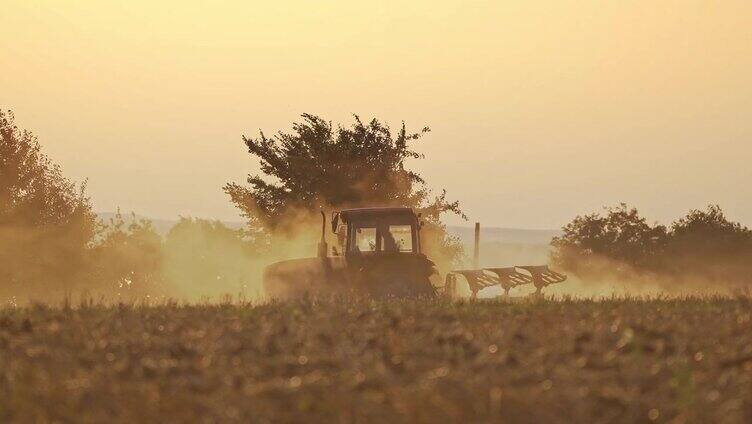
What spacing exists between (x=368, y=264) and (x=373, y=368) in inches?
783

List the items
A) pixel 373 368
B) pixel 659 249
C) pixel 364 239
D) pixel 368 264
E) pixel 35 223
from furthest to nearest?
pixel 659 249
pixel 35 223
pixel 364 239
pixel 368 264
pixel 373 368

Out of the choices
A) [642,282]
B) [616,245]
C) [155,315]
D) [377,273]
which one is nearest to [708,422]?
[155,315]

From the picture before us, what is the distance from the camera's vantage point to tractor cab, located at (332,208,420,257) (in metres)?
29.3

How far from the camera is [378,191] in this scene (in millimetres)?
57500

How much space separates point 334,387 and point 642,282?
73.7 meters

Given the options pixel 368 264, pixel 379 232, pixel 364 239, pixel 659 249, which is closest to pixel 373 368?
pixel 368 264

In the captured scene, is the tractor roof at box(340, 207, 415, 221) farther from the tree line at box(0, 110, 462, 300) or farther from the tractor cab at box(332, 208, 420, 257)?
the tree line at box(0, 110, 462, 300)

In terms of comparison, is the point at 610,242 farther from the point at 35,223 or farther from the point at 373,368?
the point at 373,368

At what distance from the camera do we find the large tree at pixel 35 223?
53000 millimetres

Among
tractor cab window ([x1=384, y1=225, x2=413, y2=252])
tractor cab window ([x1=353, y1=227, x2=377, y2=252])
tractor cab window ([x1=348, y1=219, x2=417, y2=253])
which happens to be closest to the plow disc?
tractor cab window ([x1=384, y1=225, x2=413, y2=252])

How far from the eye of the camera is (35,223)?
53969mm

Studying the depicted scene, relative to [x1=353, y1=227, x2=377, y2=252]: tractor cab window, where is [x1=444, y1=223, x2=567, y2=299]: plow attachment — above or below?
below

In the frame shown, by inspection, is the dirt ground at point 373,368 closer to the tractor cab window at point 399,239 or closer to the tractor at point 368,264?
the tractor at point 368,264

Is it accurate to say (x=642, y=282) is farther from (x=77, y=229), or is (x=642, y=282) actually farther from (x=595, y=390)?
(x=595, y=390)
